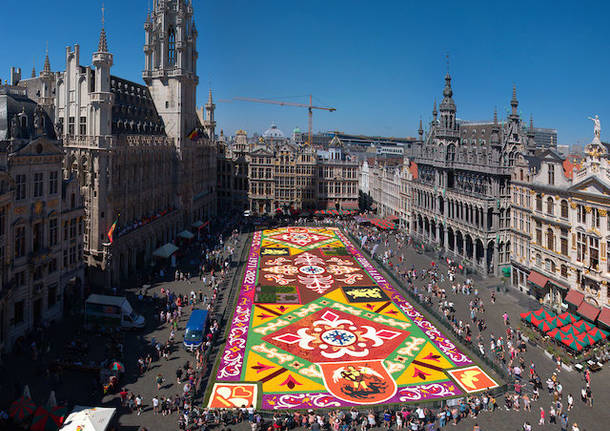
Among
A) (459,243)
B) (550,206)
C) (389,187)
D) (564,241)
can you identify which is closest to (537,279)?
(564,241)

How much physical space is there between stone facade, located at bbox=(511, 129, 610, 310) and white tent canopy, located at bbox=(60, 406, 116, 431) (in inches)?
1689

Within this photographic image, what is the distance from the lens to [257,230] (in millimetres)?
90812

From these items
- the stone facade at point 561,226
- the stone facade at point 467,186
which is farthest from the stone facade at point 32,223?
the stone facade at point 467,186

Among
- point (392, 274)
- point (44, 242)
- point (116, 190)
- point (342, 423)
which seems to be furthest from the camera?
point (392, 274)

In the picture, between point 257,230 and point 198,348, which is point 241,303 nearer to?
point 198,348

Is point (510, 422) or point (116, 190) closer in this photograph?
point (510, 422)

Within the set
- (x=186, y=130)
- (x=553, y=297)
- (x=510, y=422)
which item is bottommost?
(x=510, y=422)

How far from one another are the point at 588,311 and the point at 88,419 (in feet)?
140

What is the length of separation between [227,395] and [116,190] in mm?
33935

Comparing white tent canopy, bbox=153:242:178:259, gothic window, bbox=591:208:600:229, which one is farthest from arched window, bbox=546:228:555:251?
white tent canopy, bbox=153:242:178:259

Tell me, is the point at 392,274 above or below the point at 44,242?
below

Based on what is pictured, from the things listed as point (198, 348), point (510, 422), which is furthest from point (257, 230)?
point (510, 422)

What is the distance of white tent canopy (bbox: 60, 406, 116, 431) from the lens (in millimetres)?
24516

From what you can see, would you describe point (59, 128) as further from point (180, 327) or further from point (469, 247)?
point (469, 247)
